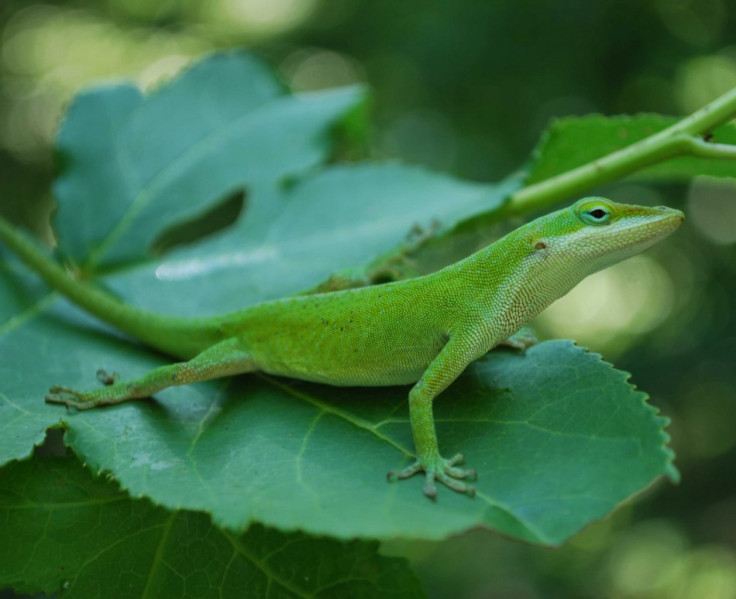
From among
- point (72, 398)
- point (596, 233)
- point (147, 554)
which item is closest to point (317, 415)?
point (147, 554)

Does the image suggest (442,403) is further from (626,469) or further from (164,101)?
(164,101)

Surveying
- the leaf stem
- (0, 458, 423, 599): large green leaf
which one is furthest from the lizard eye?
(0, 458, 423, 599): large green leaf

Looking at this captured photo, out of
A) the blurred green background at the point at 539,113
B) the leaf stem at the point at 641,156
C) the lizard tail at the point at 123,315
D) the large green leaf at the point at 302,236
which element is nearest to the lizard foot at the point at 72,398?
the lizard tail at the point at 123,315

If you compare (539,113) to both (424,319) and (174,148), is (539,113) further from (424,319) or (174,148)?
(424,319)

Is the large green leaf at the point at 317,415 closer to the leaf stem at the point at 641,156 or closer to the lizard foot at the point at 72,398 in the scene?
the lizard foot at the point at 72,398

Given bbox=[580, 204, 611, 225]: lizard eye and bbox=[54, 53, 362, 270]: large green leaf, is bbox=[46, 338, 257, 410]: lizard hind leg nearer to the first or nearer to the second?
bbox=[54, 53, 362, 270]: large green leaf

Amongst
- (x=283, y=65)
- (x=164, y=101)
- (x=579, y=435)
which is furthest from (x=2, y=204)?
(x=579, y=435)
